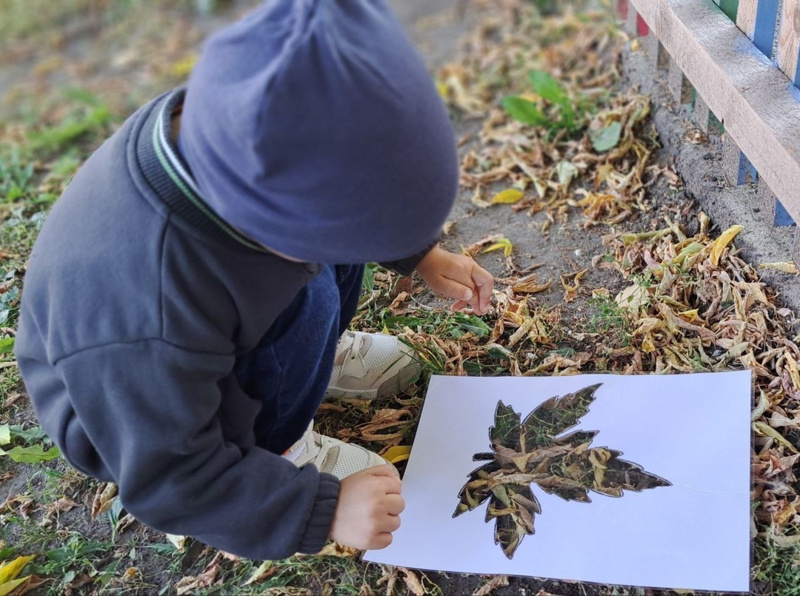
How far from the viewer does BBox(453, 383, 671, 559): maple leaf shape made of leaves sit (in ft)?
4.22

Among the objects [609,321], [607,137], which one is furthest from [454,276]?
[607,137]

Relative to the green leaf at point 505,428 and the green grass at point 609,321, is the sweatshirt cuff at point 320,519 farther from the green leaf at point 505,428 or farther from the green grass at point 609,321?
the green grass at point 609,321

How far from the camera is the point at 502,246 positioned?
75.4 inches

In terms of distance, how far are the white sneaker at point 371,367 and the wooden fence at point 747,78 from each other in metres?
0.70

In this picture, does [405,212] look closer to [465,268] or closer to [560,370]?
[465,268]

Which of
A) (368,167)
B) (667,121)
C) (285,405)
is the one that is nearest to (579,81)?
(667,121)

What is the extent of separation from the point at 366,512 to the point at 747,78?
1010mm

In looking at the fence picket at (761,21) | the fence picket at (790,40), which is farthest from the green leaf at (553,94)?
the fence picket at (790,40)

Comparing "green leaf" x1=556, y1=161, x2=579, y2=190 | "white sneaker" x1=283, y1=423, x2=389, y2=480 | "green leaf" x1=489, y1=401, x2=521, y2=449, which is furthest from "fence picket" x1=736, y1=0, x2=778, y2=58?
"white sneaker" x1=283, y1=423, x2=389, y2=480

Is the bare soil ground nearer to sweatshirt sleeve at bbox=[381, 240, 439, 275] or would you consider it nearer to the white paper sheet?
the white paper sheet

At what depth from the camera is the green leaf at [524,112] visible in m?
2.23

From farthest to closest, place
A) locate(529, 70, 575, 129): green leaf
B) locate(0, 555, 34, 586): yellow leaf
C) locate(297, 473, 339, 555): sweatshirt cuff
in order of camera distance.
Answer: locate(529, 70, 575, 129): green leaf → locate(0, 555, 34, 586): yellow leaf → locate(297, 473, 339, 555): sweatshirt cuff

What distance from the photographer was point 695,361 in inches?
57.1

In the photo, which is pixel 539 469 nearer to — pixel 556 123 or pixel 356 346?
pixel 356 346
